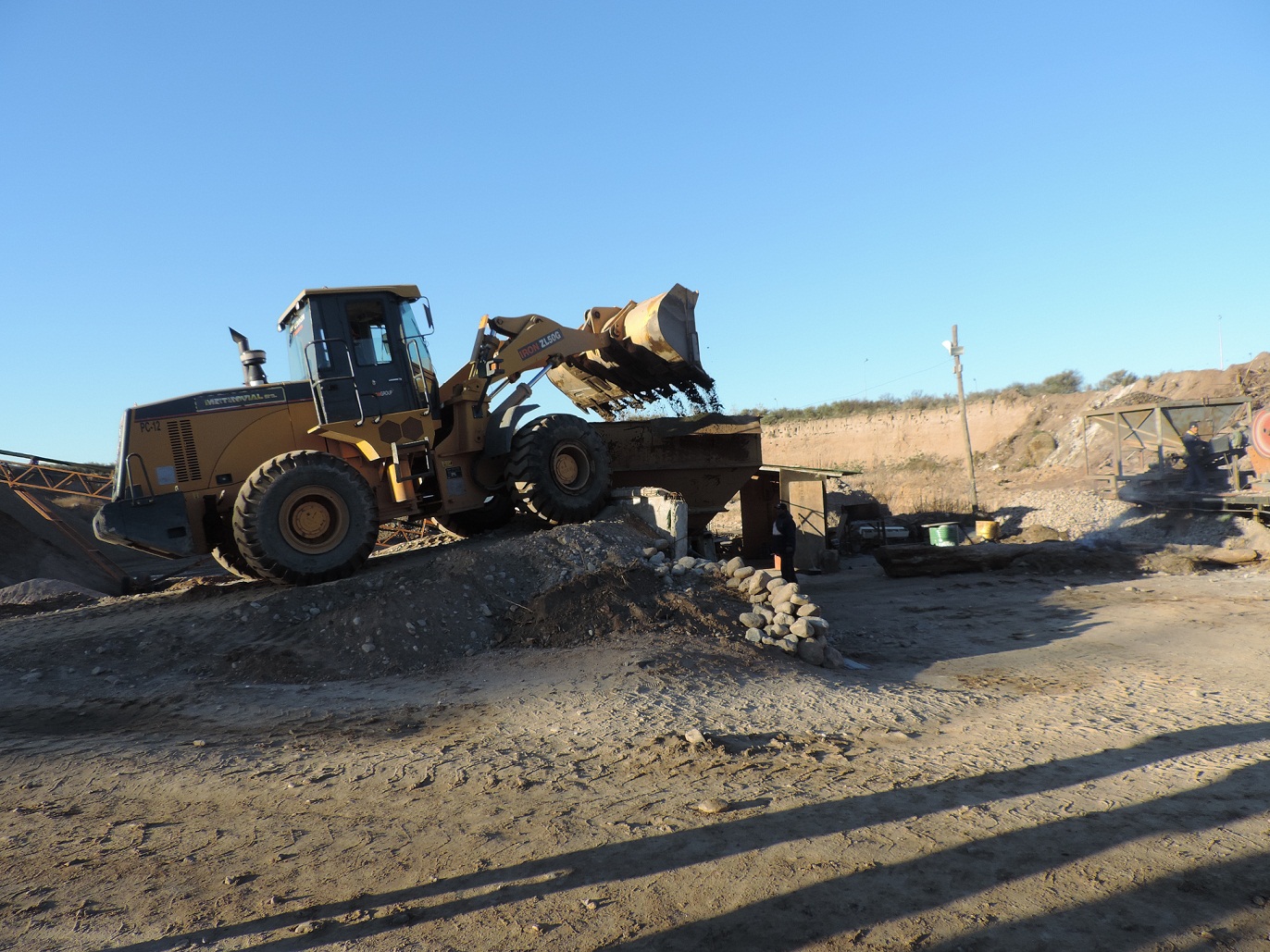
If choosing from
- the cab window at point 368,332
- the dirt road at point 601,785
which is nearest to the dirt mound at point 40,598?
the dirt road at point 601,785

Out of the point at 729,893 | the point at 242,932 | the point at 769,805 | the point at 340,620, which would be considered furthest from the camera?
the point at 340,620

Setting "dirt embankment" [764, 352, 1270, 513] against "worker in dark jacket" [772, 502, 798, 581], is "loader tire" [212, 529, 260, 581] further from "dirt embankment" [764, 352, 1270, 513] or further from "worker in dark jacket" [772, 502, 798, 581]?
"dirt embankment" [764, 352, 1270, 513]

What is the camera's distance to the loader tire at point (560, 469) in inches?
394

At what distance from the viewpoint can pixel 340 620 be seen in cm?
762

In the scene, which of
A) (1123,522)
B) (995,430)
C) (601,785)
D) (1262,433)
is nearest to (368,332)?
(601,785)

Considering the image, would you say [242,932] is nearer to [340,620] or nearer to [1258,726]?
[340,620]

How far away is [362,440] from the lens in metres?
9.12

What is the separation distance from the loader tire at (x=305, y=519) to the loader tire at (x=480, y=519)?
8.78 feet

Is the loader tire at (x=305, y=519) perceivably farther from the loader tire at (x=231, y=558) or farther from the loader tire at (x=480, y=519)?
the loader tire at (x=480, y=519)

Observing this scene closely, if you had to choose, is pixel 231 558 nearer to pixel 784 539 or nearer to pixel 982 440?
pixel 784 539

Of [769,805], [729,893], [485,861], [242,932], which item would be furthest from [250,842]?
[769,805]

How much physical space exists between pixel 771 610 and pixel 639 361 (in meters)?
4.26

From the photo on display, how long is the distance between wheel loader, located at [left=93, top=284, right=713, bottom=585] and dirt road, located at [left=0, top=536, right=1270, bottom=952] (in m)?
0.80

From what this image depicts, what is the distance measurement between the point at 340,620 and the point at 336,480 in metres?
1.59
